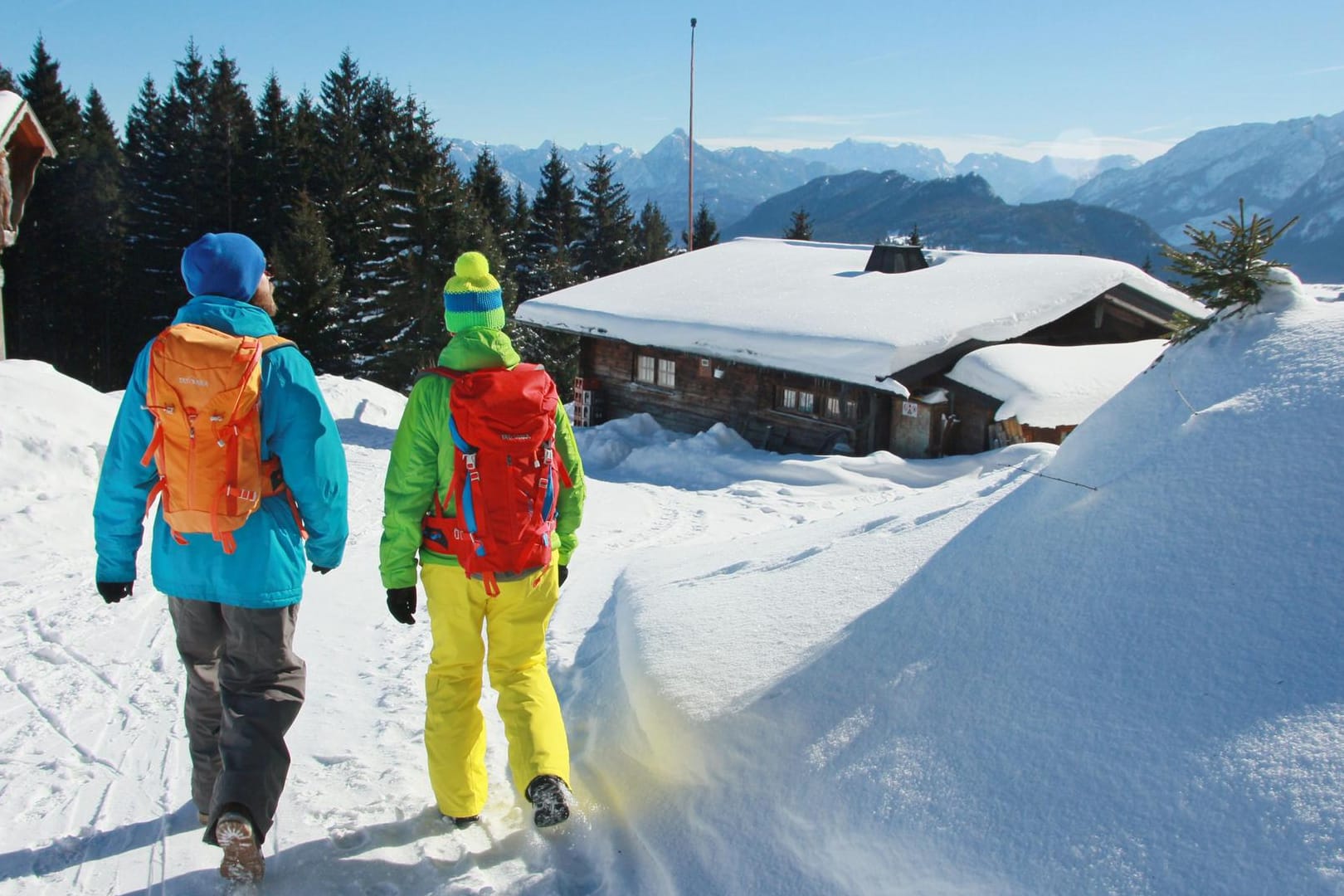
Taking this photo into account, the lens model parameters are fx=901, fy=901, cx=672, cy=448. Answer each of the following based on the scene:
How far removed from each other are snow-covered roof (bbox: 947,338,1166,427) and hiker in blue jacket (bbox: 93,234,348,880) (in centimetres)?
982

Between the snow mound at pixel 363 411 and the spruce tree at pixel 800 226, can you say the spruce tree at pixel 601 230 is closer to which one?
the spruce tree at pixel 800 226

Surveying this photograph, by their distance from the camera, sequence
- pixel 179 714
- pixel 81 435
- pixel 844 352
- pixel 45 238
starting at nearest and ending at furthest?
pixel 179 714 < pixel 81 435 < pixel 844 352 < pixel 45 238

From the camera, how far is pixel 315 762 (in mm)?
3574

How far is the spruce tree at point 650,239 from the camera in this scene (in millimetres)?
51481

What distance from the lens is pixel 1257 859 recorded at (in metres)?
1.96

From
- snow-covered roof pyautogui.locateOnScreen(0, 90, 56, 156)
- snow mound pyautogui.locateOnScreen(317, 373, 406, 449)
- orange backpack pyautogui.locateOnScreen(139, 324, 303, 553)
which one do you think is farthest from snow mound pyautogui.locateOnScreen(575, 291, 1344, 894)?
snow-covered roof pyautogui.locateOnScreen(0, 90, 56, 156)

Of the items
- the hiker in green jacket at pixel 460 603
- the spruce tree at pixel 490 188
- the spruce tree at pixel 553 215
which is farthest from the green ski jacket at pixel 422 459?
the spruce tree at pixel 553 215

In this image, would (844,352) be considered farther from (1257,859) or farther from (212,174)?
(212,174)

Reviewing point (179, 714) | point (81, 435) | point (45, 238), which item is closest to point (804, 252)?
point (81, 435)

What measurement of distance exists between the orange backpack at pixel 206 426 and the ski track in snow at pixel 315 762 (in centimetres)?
108

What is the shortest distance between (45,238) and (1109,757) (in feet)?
122

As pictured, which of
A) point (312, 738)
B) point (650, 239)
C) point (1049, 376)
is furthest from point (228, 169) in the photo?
point (312, 738)

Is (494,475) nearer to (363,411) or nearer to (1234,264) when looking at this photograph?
(1234,264)

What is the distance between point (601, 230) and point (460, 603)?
4630 centimetres
